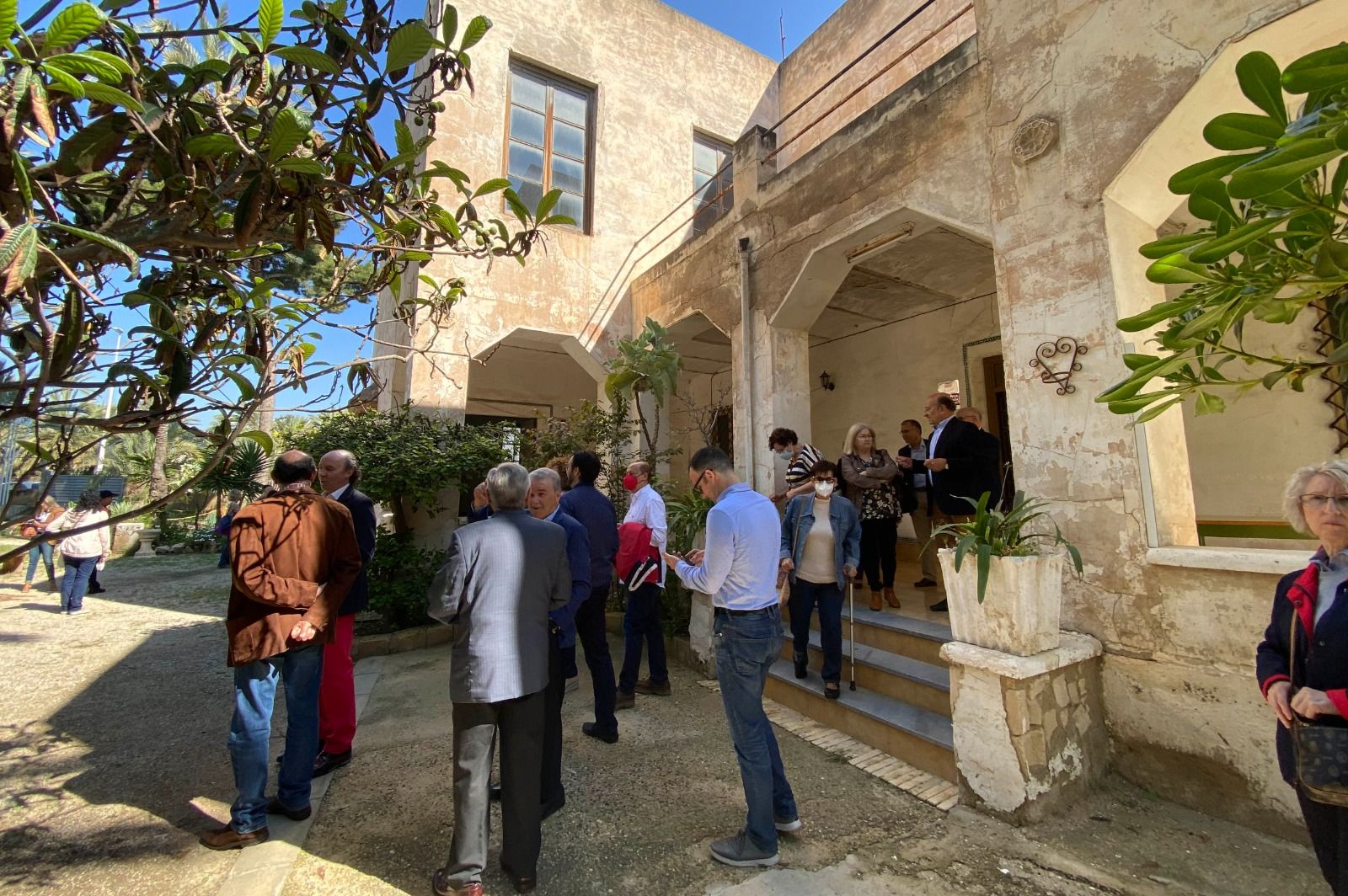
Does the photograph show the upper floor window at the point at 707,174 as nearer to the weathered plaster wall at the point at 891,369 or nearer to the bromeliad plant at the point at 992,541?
the weathered plaster wall at the point at 891,369

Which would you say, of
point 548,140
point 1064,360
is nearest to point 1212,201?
point 1064,360

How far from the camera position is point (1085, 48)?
367 cm

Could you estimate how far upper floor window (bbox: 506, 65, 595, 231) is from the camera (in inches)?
340

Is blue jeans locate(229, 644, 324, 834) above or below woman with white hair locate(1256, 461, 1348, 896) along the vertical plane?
below

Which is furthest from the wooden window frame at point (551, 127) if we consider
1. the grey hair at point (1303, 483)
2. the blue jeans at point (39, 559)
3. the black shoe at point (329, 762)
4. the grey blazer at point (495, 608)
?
the blue jeans at point (39, 559)

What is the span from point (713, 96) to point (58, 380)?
10.9 m

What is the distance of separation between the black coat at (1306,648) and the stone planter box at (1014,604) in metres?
0.95

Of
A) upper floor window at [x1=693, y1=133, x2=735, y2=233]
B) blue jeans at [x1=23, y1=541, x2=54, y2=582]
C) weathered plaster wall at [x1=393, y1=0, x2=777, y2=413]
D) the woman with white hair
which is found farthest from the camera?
blue jeans at [x1=23, y1=541, x2=54, y2=582]

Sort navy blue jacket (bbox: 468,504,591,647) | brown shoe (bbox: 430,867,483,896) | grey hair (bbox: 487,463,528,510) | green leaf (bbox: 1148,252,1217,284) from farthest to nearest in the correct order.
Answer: navy blue jacket (bbox: 468,504,591,647) < grey hair (bbox: 487,463,528,510) < brown shoe (bbox: 430,867,483,896) < green leaf (bbox: 1148,252,1217,284)

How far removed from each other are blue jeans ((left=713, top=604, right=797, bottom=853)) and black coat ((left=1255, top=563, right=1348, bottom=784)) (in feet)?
5.78

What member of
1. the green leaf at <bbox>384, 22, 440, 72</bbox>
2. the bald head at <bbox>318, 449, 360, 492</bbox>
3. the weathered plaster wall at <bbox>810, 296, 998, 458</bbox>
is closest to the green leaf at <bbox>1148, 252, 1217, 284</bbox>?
the green leaf at <bbox>384, 22, 440, 72</bbox>

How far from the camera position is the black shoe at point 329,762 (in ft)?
11.2

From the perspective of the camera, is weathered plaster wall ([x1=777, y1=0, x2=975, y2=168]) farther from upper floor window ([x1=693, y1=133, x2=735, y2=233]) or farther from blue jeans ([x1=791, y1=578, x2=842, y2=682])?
blue jeans ([x1=791, y1=578, x2=842, y2=682])

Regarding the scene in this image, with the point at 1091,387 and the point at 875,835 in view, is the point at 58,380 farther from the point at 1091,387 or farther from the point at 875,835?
the point at 1091,387
